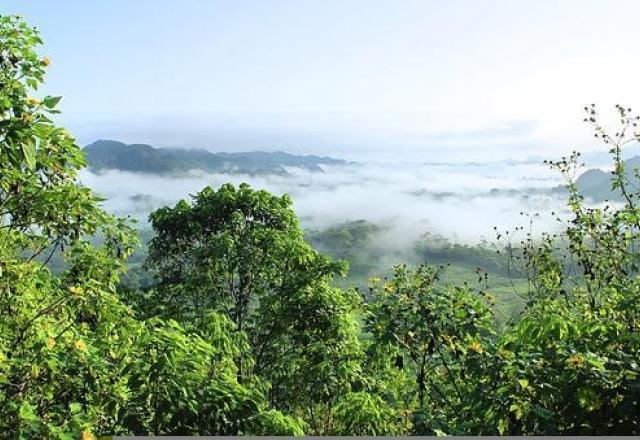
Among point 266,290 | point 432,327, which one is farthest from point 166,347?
point 266,290

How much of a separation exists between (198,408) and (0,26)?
15.3 ft

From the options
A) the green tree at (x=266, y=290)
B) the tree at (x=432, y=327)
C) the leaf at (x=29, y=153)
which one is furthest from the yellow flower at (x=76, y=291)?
the green tree at (x=266, y=290)

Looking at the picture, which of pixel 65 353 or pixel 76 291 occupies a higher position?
pixel 76 291

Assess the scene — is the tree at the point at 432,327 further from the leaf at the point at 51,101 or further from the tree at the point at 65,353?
the leaf at the point at 51,101

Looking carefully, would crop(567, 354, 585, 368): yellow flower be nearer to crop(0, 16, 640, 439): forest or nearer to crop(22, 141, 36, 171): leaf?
crop(0, 16, 640, 439): forest

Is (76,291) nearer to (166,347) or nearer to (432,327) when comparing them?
(166,347)

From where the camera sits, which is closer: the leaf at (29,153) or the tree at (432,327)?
the leaf at (29,153)

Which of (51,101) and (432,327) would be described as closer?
(51,101)

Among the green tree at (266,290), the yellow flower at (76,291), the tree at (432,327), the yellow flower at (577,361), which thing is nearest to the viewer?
the yellow flower at (577,361)

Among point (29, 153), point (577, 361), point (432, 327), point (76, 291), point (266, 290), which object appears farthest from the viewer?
point (266, 290)

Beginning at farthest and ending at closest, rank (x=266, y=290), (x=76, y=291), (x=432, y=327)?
→ (x=266, y=290) < (x=432, y=327) < (x=76, y=291)

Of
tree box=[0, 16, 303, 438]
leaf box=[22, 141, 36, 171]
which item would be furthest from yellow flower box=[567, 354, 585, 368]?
leaf box=[22, 141, 36, 171]

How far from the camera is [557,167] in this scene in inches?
635

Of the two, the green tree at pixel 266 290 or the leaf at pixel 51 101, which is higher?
the leaf at pixel 51 101
